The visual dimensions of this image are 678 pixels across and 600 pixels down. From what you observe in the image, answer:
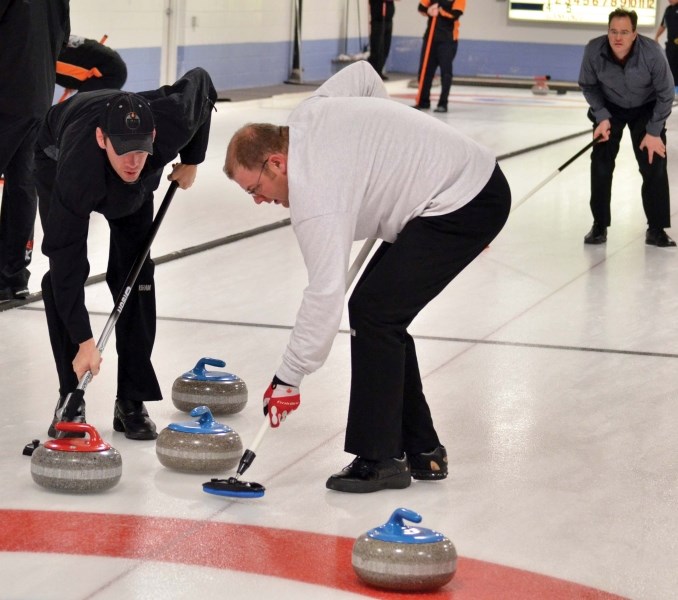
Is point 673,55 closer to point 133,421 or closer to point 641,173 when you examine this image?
point 641,173

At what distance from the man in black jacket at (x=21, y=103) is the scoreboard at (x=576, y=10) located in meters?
15.5

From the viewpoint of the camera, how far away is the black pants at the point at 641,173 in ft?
23.6

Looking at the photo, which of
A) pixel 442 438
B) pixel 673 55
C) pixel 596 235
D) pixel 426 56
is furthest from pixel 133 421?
pixel 673 55

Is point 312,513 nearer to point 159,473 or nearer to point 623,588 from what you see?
point 159,473

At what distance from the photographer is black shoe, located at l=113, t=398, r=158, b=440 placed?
3.95 meters

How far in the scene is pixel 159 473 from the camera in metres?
3.65

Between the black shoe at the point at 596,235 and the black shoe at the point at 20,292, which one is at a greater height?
the black shoe at the point at 596,235

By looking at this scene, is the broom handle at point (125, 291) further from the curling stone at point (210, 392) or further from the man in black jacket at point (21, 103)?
the man in black jacket at point (21, 103)

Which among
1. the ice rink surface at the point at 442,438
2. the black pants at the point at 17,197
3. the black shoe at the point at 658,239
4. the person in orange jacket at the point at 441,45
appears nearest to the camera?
the ice rink surface at the point at 442,438

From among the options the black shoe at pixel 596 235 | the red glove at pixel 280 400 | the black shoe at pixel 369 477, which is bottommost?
the black shoe at pixel 369 477

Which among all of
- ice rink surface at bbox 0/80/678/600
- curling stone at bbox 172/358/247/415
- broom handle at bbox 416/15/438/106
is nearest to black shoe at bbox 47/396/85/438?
ice rink surface at bbox 0/80/678/600

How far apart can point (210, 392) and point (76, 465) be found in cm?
84

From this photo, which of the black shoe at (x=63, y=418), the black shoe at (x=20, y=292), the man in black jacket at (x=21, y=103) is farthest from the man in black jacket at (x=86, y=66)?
the black shoe at (x=63, y=418)

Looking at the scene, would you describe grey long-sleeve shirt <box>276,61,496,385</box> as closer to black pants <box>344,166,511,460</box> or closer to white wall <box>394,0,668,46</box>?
black pants <box>344,166,511,460</box>
